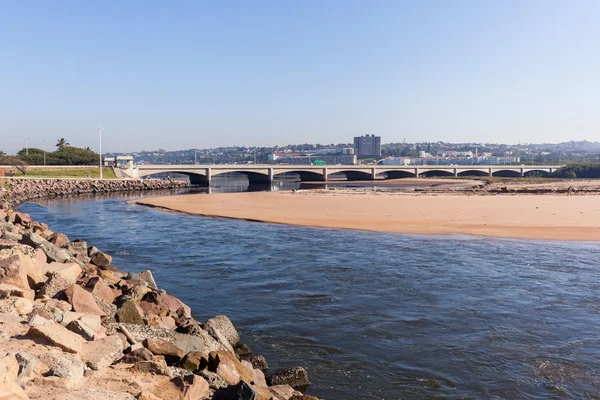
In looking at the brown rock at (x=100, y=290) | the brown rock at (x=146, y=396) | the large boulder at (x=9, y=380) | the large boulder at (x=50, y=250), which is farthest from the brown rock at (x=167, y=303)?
the large boulder at (x=9, y=380)

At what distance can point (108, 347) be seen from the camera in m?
7.61

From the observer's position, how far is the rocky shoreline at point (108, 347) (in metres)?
6.38

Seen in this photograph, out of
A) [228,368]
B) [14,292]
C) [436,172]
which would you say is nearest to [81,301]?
[14,292]

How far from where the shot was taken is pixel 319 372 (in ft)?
33.5

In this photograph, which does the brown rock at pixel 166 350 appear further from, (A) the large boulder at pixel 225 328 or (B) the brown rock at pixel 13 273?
(B) the brown rock at pixel 13 273

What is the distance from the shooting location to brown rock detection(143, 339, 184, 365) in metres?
8.48

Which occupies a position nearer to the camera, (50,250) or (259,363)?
(259,363)

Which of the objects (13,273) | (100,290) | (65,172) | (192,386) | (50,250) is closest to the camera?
(192,386)

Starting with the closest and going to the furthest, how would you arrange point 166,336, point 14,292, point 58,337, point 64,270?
1. point 58,337
2. point 166,336
3. point 14,292
4. point 64,270

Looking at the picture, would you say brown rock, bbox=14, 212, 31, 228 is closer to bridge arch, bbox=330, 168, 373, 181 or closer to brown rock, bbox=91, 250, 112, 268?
brown rock, bbox=91, 250, 112, 268

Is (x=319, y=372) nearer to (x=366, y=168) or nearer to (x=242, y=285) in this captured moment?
(x=242, y=285)

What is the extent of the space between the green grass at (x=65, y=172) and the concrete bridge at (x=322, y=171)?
12.5ft

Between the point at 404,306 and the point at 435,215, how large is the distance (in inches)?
973

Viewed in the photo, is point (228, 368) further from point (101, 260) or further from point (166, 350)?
point (101, 260)
